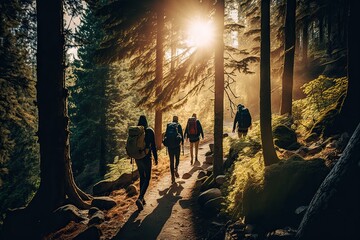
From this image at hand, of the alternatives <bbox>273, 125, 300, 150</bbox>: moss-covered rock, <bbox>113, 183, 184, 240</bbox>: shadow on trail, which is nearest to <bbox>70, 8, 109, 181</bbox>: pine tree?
<bbox>113, 183, 184, 240</bbox>: shadow on trail

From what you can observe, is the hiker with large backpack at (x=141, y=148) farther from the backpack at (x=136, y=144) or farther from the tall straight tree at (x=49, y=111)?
the tall straight tree at (x=49, y=111)

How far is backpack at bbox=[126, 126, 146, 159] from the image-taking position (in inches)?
271

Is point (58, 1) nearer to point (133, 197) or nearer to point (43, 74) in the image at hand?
point (43, 74)

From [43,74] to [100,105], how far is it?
566 inches

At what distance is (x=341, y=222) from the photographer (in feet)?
10.6

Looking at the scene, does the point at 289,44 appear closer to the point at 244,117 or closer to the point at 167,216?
the point at 244,117

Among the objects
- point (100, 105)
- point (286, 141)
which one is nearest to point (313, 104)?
point (286, 141)

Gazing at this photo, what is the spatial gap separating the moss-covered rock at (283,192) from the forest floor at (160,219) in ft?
3.43

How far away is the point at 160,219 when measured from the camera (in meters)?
6.22

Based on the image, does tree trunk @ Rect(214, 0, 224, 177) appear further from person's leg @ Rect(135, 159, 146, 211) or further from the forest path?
person's leg @ Rect(135, 159, 146, 211)

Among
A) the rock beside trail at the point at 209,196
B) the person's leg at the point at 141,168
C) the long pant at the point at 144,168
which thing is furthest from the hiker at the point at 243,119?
the person's leg at the point at 141,168

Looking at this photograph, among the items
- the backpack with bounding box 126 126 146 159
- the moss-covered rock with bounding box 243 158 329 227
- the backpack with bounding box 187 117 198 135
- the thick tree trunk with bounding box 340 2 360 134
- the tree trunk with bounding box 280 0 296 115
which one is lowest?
the moss-covered rock with bounding box 243 158 329 227

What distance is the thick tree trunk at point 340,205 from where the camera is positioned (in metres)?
3.18

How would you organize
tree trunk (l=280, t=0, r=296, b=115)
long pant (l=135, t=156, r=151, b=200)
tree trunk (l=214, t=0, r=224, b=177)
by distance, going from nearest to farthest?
long pant (l=135, t=156, r=151, b=200), tree trunk (l=214, t=0, r=224, b=177), tree trunk (l=280, t=0, r=296, b=115)
